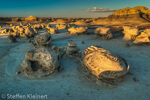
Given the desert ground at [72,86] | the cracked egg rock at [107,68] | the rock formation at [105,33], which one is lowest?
the desert ground at [72,86]

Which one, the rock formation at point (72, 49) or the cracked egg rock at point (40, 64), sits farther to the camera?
the rock formation at point (72, 49)

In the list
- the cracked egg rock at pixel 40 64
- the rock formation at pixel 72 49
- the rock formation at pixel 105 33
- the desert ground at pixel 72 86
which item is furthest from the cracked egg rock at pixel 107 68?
the rock formation at pixel 105 33

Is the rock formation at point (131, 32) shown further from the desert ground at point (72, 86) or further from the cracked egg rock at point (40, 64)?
the cracked egg rock at point (40, 64)

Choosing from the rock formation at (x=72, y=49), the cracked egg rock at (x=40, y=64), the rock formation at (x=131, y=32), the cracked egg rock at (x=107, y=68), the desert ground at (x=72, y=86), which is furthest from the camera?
the rock formation at (x=131, y=32)

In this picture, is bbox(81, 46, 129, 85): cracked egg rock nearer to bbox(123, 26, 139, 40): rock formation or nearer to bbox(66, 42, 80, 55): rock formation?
bbox(66, 42, 80, 55): rock formation

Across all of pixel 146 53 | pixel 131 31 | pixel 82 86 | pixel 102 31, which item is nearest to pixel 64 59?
pixel 82 86

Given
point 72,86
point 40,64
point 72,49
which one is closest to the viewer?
point 72,86

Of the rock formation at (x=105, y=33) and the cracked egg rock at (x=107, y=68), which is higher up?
the rock formation at (x=105, y=33)

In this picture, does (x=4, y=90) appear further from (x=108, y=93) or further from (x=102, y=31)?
(x=102, y=31)

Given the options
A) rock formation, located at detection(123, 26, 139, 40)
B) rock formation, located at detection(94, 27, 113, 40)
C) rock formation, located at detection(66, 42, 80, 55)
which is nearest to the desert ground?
rock formation, located at detection(66, 42, 80, 55)

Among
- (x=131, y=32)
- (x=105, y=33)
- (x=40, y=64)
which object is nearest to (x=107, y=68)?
(x=40, y=64)

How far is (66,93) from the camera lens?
425cm

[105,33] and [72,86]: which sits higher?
[105,33]

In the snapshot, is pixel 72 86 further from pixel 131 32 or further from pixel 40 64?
pixel 131 32
